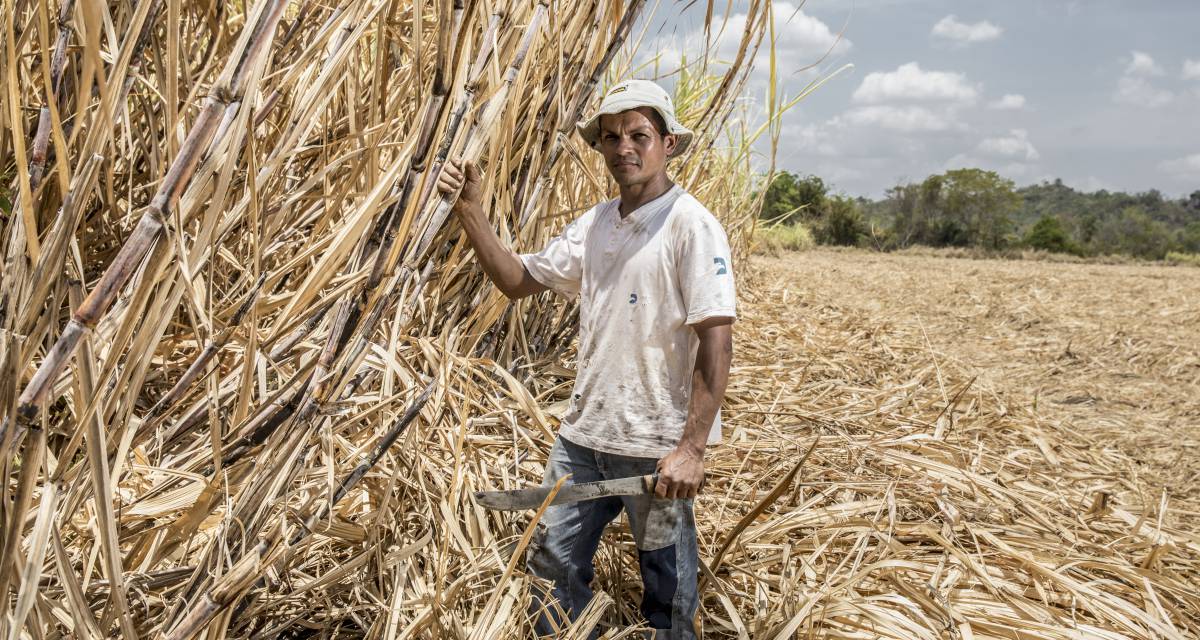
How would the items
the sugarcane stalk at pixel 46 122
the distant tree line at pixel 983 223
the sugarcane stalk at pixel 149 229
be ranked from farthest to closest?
1. the distant tree line at pixel 983 223
2. the sugarcane stalk at pixel 46 122
3. the sugarcane stalk at pixel 149 229

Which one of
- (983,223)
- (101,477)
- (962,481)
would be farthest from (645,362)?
(983,223)

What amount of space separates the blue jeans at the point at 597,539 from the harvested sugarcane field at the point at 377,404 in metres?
0.05

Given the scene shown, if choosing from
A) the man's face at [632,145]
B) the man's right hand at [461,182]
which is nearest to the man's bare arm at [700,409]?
the man's face at [632,145]

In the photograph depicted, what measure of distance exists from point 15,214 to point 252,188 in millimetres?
258

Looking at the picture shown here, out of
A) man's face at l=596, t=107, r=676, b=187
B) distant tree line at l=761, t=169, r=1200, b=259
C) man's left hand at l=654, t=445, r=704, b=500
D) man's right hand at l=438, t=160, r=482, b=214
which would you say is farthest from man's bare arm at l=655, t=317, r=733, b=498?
distant tree line at l=761, t=169, r=1200, b=259

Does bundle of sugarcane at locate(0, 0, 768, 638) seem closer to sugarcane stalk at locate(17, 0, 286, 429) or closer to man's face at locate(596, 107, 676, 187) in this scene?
sugarcane stalk at locate(17, 0, 286, 429)

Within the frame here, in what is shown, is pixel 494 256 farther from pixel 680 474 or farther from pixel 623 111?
pixel 680 474

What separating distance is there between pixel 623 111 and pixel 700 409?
20.5 inches

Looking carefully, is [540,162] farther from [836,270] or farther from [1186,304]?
[836,270]

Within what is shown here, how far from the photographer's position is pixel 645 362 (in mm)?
1424

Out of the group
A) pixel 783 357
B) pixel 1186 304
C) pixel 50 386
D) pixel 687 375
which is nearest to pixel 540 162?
pixel 687 375

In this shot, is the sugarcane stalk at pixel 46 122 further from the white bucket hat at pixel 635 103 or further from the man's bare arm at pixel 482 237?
the white bucket hat at pixel 635 103

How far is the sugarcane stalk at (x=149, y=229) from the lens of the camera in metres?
0.71

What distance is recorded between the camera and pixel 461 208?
1.33 metres
